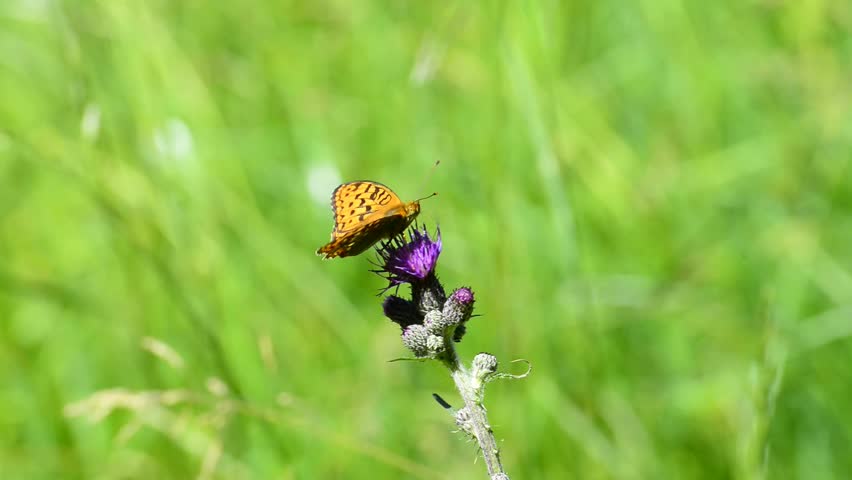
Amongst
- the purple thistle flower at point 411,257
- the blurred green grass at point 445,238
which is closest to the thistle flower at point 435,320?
the purple thistle flower at point 411,257

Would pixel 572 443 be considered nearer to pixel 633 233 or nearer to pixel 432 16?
pixel 633 233

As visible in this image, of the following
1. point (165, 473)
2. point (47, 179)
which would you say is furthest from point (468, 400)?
point (47, 179)

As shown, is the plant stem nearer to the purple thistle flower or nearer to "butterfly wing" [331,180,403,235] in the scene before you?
the purple thistle flower

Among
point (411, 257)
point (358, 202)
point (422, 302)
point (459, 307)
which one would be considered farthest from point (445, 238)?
point (459, 307)

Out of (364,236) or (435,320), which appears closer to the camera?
(435,320)

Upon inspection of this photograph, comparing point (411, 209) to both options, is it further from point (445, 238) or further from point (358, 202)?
point (445, 238)

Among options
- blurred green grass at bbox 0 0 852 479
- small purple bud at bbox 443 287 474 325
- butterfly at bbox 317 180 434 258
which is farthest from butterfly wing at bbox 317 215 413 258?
blurred green grass at bbox 0 0 852 479

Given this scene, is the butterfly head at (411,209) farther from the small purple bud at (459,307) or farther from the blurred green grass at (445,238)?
the blurred green grass at (445,238)
